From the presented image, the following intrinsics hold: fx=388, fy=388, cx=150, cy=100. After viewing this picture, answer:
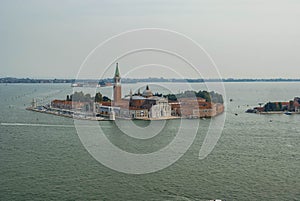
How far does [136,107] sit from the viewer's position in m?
10.3

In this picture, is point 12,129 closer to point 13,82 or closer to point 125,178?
point 125,178

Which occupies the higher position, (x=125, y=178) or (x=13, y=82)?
(x=13, y=82)

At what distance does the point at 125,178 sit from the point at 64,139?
268 centimetres

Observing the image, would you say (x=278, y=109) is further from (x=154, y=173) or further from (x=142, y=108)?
(x=154, y=173)

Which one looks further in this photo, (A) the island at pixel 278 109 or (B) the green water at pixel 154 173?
(A) the island at pixel 278 109

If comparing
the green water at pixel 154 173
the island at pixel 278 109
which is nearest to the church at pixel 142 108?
the island at pixel 278 109

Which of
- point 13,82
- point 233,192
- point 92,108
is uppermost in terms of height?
point 13,82

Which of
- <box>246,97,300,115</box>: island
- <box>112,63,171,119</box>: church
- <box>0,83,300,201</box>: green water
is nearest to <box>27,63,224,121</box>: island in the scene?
<box>112,63,171,119</box>: church

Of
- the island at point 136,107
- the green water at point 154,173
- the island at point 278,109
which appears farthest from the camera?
the island at point 278,109

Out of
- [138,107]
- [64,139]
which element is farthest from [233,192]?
[138,107]

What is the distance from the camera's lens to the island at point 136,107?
10.1 metres

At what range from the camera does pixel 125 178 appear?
13.2 ft

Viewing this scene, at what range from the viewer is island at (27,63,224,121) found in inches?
399

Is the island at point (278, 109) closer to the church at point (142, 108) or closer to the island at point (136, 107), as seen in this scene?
the island at point (136, 107)
